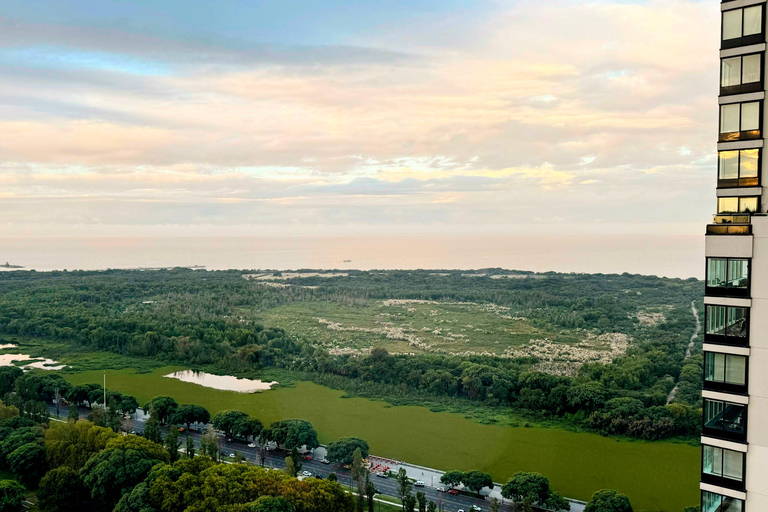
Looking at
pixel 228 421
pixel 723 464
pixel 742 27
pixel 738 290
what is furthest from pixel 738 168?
pixel 228 421

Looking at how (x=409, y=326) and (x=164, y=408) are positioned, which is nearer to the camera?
(x=164, y=408)

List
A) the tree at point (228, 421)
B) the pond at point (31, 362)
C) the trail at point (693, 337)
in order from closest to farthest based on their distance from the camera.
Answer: the tree at point (228, 421) → the trail at point (693, 337) → the pond at point (31, 362)

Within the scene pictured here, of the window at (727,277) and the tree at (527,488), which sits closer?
the window at (727,277)

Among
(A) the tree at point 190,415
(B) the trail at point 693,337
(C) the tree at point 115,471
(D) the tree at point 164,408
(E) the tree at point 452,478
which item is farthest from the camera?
(B) the trail at point 693,337

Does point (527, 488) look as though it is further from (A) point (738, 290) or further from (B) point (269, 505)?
(A) point (738, 290)

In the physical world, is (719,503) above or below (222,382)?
above

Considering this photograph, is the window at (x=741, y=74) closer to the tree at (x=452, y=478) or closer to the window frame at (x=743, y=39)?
the window frame at (x=743, y=39)

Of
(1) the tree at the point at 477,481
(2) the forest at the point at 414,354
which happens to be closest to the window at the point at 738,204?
(1) the tree at the point at 477,481
